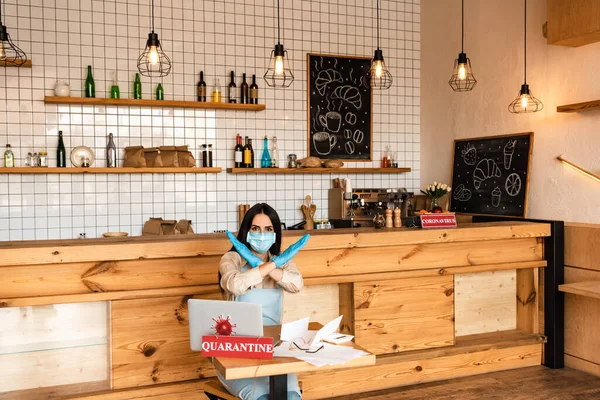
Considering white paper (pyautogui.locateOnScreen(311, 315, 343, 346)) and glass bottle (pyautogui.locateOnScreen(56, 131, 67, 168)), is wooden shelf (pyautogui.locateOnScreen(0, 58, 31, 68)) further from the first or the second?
white paper (pyautogui.locateOnScreen(311, 315, 343, 346))

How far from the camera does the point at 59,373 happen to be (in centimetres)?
323

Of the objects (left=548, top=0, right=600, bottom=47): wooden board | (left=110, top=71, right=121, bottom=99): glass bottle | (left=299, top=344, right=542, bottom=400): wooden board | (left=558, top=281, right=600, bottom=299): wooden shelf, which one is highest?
(left=548, top=0, right=600, bottom=47): wooden board

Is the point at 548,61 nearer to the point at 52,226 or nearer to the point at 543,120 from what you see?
the point at 543,120

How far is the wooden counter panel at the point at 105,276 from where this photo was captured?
308 centimetres

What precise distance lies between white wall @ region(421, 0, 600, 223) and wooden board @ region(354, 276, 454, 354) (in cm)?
120

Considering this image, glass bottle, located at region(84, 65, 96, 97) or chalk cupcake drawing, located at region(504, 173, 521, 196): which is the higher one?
glass bottle, located at region(84, 65, 96, 97)

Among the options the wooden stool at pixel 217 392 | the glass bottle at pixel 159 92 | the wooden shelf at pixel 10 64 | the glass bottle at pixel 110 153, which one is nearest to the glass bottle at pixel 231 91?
the glass bottle at pixel 159 92

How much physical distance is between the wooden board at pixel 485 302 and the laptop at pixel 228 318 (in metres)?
2.39

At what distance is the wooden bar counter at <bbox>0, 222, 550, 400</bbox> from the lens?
3.18m

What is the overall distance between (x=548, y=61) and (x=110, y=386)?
374cm

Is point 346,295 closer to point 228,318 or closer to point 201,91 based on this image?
point 228,318

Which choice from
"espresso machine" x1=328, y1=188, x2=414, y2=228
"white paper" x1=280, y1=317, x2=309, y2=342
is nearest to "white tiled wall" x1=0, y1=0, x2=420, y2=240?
"espresso machine" x1=328, y1=188, x2=414, y2=228

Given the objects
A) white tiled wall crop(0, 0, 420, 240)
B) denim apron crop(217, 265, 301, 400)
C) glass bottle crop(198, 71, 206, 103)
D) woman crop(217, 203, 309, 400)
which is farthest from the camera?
glass bottle crop(198, 71, 206, 103)

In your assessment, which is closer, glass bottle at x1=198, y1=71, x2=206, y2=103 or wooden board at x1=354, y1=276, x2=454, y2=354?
wooden board at x1=354, y1=276, x2=454, y2=354
